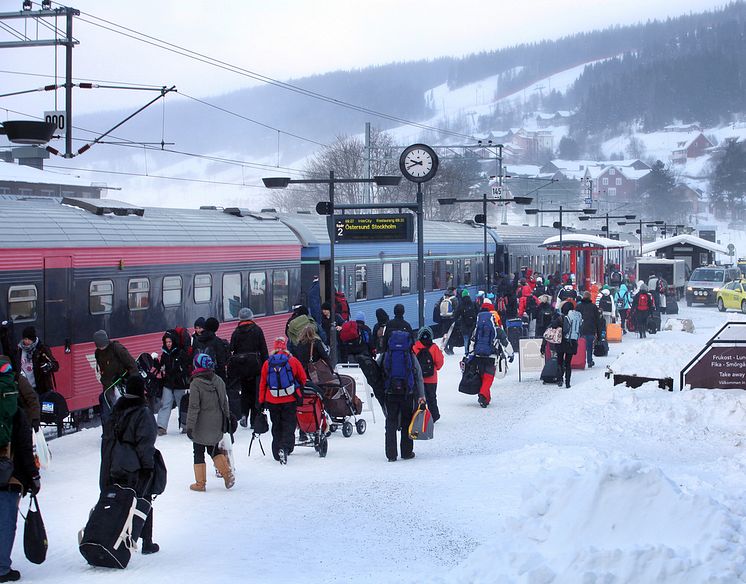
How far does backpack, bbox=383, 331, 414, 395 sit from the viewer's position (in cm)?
1323

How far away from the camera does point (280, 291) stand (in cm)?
2436

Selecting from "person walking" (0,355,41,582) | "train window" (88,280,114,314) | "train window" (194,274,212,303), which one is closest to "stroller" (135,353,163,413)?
"train window" (88,280,114,314)

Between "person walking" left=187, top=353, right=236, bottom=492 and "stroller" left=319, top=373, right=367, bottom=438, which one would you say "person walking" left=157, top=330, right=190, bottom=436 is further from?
"person walking" left=187, top=353, right=236, bottom=492

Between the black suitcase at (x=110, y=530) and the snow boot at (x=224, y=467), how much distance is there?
2905 millimetres

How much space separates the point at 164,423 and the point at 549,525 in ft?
26.3

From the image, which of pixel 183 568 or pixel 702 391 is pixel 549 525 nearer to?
pixel 183 568

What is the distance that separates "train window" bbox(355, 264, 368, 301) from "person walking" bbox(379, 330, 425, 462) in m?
15.7

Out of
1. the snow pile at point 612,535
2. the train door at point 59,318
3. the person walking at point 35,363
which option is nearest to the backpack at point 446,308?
the train door at point 59,318

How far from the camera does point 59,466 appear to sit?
12.9 metres

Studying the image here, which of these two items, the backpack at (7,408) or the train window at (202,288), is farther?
the train window at (202,288)

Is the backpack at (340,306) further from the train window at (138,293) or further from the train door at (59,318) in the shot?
the train door at (59,318)

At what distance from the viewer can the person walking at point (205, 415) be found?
11273 mm

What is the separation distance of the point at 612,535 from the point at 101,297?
10736mm

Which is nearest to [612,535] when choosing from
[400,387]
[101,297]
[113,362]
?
[400,387]
